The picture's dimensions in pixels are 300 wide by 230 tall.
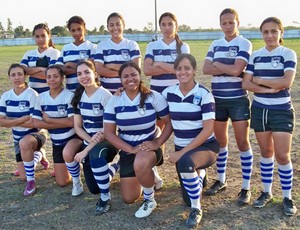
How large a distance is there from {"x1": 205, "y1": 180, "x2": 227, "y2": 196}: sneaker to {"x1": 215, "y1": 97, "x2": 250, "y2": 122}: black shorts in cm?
85

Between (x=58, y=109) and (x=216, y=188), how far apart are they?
2.21m

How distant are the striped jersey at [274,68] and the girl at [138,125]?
1060 millimetres

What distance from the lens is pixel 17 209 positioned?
476 cm

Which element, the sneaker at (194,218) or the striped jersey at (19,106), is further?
the striped jersey at (19,106)

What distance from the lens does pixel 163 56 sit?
204 inches

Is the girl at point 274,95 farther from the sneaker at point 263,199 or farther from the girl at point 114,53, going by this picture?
the girl at point 114,53

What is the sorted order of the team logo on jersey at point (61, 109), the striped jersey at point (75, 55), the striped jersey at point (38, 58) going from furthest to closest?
the striped jersey at point (38, 58) → the striped jersey at point (75, 55) → the team logo on jersey at point (61, 109)

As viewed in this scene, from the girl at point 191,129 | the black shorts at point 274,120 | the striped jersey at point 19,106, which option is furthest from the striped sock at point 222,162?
the striped jersey at point 19,106

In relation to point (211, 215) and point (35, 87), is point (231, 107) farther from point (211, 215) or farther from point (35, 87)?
Result: point (35, 87)

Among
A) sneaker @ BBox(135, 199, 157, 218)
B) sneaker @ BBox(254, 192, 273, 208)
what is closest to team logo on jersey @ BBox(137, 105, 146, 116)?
sneaker @ BBox(135, 199, 157, 218)

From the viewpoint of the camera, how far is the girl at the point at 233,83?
15.1ft

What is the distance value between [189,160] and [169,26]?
1800 mm

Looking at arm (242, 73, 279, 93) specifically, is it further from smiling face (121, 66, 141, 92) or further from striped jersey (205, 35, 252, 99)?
smiling face (121, 66, 141, 92)

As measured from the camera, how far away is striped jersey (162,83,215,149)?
4309 millimetres
